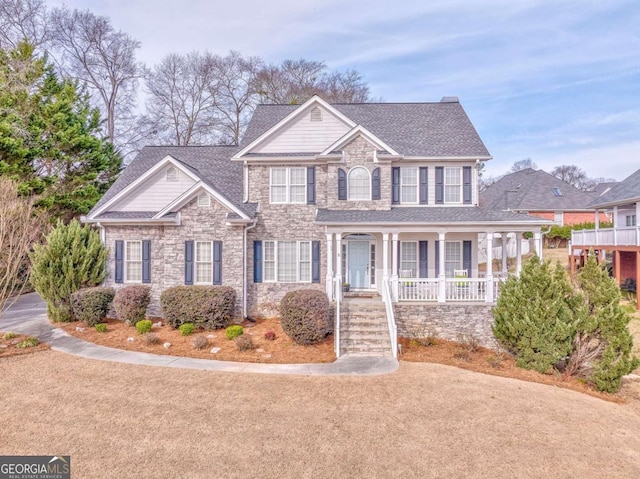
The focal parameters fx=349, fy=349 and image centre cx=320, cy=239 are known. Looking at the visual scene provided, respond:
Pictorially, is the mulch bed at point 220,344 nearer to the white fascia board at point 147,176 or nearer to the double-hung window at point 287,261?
the double-hung window at point 287,261

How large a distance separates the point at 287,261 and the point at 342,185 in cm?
400

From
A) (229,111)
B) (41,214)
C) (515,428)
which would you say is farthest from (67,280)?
(229,111)

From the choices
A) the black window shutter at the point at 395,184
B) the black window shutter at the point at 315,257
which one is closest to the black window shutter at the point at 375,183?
the black window shutter at the point at 395,184

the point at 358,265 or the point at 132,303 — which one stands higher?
the point at 358,265

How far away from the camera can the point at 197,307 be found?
1253 centimetres

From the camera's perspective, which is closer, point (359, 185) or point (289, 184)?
point (359, 185)

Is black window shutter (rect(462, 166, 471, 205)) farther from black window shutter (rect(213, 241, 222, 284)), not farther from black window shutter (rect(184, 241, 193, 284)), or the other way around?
black window shutter (rect(184, 241, 193, 284))

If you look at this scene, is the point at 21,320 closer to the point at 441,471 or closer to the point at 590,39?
the point at 441,471

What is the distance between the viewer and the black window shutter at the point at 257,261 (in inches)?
577

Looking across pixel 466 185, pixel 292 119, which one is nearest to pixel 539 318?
pixel 466 185

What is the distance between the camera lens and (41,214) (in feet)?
58.8

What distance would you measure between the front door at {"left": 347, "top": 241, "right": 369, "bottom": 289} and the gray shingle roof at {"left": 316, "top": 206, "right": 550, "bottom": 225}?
5.98ft

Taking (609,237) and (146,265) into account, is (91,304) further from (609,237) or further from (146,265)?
(609,237)

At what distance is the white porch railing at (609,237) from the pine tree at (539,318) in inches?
479
